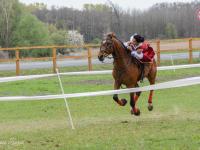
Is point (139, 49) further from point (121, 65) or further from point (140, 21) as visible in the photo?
point (140, 21)

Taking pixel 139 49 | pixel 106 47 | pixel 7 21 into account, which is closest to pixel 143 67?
pixel 139 49

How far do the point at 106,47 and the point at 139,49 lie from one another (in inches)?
51.8

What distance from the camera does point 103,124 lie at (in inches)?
423

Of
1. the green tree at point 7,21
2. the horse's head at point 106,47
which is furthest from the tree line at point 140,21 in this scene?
the horse's head at point 106,47

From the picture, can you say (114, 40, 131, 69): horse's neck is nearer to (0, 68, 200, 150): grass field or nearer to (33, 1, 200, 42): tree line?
(0, 68, 200, 150): grass field

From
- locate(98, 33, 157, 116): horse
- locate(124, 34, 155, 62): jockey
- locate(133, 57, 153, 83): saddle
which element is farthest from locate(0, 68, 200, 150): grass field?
locate(124, 34, 155, 62): jockey

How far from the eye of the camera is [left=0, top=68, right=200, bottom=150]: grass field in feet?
27.7

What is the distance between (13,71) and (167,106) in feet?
49.1

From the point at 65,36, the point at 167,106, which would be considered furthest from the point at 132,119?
the point at 65,36

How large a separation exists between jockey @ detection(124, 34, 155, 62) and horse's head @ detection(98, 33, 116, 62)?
0.65 m

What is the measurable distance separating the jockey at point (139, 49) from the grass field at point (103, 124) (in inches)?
52.4

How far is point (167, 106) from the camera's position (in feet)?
45.6

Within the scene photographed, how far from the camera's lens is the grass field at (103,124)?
27.7ft

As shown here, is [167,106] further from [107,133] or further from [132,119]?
[107,133]
